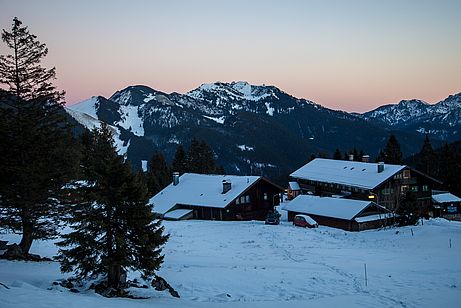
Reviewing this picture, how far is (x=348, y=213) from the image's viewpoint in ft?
167

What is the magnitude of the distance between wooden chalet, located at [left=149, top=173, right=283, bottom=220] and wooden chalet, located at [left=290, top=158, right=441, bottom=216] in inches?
474

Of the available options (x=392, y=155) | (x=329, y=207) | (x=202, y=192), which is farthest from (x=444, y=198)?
(x=202, y=192)

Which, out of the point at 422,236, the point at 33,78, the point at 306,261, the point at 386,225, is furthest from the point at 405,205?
the point at 33,78

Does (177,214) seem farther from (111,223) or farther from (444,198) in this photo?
(444,198)

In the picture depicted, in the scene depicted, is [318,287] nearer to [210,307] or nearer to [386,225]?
[210,307]

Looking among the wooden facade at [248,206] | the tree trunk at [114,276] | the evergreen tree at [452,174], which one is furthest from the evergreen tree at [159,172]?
the tree trunk at [114,276]

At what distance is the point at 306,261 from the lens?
28938 mm

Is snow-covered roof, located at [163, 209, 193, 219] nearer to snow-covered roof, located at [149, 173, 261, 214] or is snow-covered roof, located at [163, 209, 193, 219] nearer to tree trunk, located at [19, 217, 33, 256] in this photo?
Answer: snow-covered roof, located at [149, 173, 261, 214]

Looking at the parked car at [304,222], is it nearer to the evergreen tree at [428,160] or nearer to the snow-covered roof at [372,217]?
the snow-covered roof at [372,217]

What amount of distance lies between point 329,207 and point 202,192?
17.0 meters

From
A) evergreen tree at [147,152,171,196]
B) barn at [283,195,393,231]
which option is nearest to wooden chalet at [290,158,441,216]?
barn at [283,195,393,231]

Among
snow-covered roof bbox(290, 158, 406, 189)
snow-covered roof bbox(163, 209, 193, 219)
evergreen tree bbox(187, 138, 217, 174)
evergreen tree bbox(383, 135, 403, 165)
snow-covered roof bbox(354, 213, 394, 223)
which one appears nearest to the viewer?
snow-covered roof bbox(354, 213, 394, 223)

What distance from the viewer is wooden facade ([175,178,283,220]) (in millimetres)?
56062

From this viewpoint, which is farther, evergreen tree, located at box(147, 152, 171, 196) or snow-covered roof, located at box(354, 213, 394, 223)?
evergreen tree, located at box(147, 152, 171, 196)
